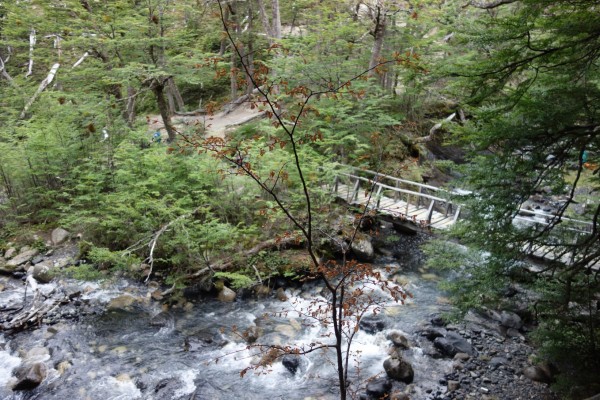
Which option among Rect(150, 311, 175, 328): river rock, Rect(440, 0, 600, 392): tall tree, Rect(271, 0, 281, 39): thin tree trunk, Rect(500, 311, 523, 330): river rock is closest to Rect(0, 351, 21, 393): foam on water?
Rect(150, 311, 175, 328): river rock

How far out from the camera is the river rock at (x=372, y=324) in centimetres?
816

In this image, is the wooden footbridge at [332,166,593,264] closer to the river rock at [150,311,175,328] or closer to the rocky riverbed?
the rocky riverbed

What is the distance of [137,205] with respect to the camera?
32.0ft

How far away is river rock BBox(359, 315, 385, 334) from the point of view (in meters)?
8.16

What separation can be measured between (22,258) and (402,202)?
462 inches

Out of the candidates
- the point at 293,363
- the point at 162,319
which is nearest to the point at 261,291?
the point at 162,319

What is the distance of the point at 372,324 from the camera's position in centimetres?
827

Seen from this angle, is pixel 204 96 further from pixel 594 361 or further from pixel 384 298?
pixel 594 361

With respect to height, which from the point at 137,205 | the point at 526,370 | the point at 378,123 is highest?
the point at 378,123

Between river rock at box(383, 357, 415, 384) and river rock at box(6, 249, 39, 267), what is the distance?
408 inches

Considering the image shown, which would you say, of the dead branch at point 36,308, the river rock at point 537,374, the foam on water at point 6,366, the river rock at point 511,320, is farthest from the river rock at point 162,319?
the river rock at point 511,320

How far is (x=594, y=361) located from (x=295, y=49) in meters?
12.1

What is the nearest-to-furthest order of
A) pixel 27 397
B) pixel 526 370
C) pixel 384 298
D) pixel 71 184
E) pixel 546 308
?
pixel 546 308 < pixel 27 397 < pixel 526 370 < pixel 384 298 < pixel 71 184

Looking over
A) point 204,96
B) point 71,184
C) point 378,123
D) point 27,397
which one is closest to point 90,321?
point 27,397
